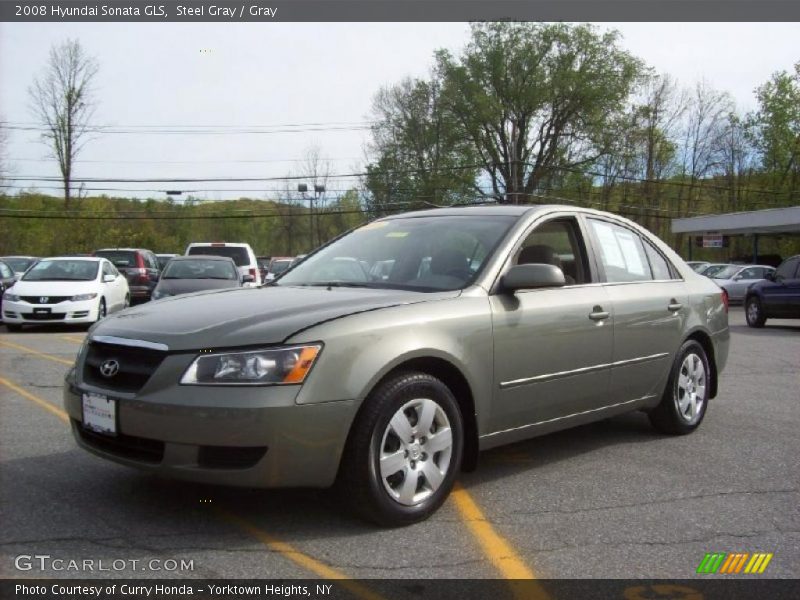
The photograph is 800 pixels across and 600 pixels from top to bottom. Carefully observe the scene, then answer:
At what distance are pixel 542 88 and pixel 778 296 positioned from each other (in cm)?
3484

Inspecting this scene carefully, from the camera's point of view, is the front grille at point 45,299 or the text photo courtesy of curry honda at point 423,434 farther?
the front grille at point 45,299

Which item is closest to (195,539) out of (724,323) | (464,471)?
(464,471)

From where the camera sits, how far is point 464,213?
4.94m

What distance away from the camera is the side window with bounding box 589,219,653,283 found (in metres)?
5.17

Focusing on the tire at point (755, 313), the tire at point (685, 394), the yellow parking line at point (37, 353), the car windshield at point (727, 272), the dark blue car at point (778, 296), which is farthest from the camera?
the car windshield at point (727, 272)

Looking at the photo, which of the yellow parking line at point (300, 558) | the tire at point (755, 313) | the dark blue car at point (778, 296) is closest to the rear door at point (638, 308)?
the yellow parking line at point (300, 558)

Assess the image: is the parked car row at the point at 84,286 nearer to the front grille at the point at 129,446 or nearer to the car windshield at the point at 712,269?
the front grille at the point at 129,446

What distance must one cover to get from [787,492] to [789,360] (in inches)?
280

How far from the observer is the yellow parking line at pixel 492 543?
3096 mm

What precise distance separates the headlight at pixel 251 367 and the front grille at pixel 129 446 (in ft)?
1.14

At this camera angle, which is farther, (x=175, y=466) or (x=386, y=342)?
(x=386, y=342)

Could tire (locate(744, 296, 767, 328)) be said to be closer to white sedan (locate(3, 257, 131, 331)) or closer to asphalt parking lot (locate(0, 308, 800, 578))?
asphalt parking lot (locate(0, 308, 800, 578))

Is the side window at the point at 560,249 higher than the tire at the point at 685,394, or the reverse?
the side window at the point at 560,249

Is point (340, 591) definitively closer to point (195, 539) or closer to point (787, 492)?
point (195, 539)
